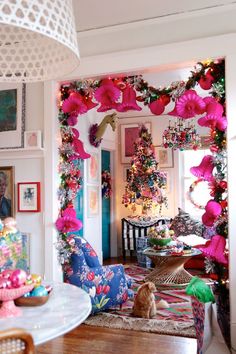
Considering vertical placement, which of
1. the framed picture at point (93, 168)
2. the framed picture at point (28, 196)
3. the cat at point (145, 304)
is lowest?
the cat at point (145, 304)

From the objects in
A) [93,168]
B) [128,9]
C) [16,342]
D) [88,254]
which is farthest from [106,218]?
[16,342]

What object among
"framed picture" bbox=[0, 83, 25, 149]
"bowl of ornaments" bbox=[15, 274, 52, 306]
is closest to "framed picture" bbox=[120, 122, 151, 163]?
"framed picture" bbox=[0, 83, 25, 149]

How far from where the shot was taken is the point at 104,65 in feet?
12.2

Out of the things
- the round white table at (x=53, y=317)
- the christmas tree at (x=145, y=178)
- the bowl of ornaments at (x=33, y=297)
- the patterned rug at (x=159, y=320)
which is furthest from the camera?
the christmas tree at (x=145, y=178)

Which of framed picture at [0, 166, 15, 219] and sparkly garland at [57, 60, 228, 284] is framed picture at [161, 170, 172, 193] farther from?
framed picture at [0, 166, 15, 219]

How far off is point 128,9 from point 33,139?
61.7 inches

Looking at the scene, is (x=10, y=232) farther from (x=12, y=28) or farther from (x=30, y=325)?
(x=12, y=28)

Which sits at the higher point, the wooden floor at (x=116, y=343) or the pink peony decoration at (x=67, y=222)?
the pink peony decoration at (x=67, y=222)

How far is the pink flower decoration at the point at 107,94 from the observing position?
3770 mm

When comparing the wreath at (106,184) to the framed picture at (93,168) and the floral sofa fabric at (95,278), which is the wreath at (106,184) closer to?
the framed picture at (93,168)

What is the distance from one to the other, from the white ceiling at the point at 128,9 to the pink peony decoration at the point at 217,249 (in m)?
2.04

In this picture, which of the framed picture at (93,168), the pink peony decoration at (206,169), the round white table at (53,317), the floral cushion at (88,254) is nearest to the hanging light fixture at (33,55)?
the round white table at (53,317)

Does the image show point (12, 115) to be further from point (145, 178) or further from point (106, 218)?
point (106, 218)

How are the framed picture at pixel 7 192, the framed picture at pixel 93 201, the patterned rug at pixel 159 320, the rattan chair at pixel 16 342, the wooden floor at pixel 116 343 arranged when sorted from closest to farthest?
the rattan chair at pixel 16 342 → the wooden floor at pixel 116 343 → the patterned rug at pixel 159 320 → the framed picture at pixel 7 192 → the framed picture at pixel 93 201
